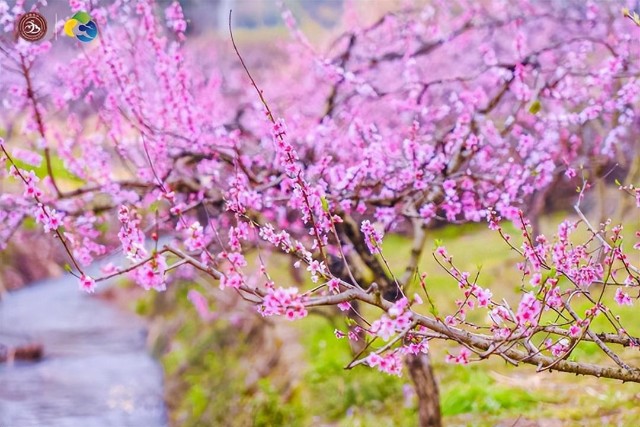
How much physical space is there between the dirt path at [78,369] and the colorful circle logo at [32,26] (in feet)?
18.4

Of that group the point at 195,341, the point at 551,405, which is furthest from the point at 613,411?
the point at 195,341

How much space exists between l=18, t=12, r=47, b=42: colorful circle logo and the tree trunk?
310 cm

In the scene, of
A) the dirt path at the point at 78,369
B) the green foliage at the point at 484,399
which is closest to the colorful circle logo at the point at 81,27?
the green foliage at the point at 484,399

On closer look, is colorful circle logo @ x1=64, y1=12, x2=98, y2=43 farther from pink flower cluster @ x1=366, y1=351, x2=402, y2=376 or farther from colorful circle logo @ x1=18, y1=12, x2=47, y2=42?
pink flower cluster @ x1=366, y1=351, x2=402, y2=376

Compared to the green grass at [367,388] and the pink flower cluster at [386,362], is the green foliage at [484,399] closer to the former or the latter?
the green grass at [367,388]

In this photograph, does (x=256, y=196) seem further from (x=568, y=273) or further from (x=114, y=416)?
(x=114, y=416)

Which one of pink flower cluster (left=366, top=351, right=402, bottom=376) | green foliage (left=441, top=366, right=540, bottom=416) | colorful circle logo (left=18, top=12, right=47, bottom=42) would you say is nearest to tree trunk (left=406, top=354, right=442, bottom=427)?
green foliage (left=441, top=366, right=540, bottom=416)

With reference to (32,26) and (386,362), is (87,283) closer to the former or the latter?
(386,362)

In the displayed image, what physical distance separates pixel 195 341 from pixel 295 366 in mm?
2895

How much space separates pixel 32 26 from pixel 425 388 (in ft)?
11.2

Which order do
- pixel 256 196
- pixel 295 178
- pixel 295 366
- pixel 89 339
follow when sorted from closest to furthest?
pixel 295 178 < pixel 256 196 < pixel 295 366 < pixel 89 339

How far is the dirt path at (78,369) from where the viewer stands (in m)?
8.71

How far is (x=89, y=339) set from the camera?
12234mm

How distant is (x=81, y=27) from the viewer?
12.5 ft
